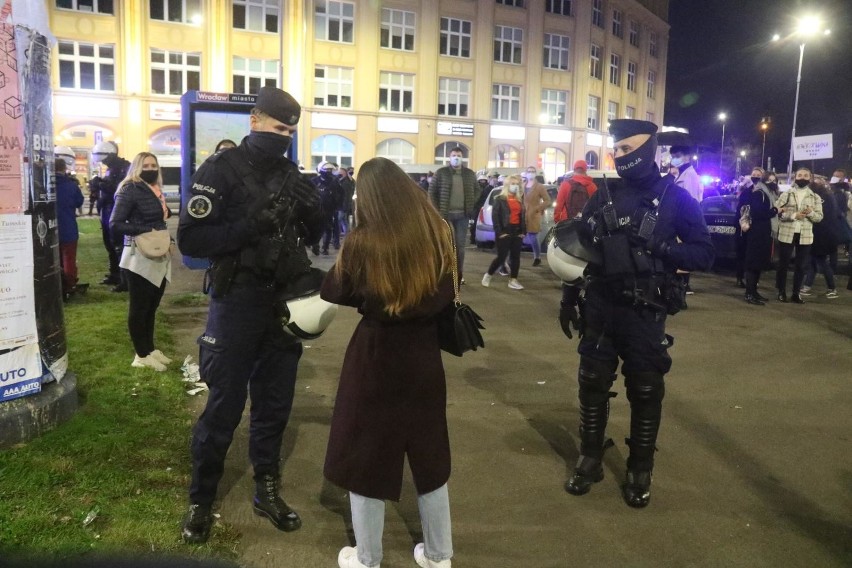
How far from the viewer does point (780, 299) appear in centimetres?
1100

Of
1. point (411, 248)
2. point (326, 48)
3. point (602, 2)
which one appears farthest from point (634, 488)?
point (602, 2)

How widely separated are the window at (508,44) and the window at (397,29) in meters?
5.92

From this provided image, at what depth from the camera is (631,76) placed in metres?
55.9

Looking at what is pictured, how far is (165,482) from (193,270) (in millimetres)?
9338

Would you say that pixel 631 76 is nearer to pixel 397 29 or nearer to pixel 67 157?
pixel 397 29

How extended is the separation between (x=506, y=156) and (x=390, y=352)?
1708 inches

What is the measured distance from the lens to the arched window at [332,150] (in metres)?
39.5

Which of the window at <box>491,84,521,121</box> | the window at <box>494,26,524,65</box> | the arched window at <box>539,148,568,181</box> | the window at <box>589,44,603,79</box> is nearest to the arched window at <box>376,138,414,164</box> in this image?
the window at <box>491,84,521,121</box>

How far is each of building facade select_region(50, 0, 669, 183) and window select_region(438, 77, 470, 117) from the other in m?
0.07

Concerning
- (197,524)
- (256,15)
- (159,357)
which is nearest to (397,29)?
(256,15)

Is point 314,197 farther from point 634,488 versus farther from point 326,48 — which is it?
point 326,48

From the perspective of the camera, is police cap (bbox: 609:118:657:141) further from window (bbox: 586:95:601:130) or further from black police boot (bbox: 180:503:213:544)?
window (bbox: 586:95:601:130)

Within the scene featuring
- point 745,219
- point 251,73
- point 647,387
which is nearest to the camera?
point 647,387

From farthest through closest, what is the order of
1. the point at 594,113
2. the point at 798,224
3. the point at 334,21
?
the point at 594,113, the point at 334,21, the point at 798,224
